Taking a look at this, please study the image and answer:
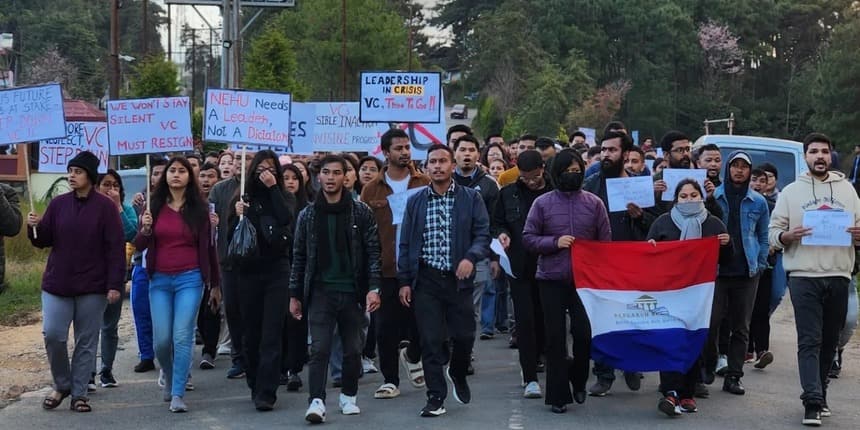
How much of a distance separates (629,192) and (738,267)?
1.05m

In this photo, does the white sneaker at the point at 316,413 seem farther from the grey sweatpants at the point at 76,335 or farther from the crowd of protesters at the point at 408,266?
the grey sweatpants at the point at 76,335

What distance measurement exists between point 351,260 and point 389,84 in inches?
235

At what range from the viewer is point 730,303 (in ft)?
32.4

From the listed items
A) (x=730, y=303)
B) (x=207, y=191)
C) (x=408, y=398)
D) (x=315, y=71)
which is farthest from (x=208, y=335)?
(x=315, y=71)

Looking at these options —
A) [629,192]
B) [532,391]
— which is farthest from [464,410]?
[629,192]

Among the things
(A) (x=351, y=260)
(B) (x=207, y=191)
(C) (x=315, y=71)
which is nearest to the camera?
(A) (x=351, y=260)

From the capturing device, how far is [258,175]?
9359mm

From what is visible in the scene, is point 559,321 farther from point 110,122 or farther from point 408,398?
point 110,122

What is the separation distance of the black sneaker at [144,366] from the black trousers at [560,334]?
12.9ft

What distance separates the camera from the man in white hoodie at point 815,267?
859cm

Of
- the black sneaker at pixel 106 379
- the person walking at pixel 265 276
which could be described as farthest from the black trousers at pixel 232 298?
the black sneaker at pixel 106 379

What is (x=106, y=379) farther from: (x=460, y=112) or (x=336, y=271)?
(x=460, y=112)

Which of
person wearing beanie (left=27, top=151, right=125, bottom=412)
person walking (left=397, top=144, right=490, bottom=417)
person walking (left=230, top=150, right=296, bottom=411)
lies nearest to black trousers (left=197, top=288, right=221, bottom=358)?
person walking (left=230, top=150, right=296, bottom=411)

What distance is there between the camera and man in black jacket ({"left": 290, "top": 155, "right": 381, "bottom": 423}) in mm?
8789
